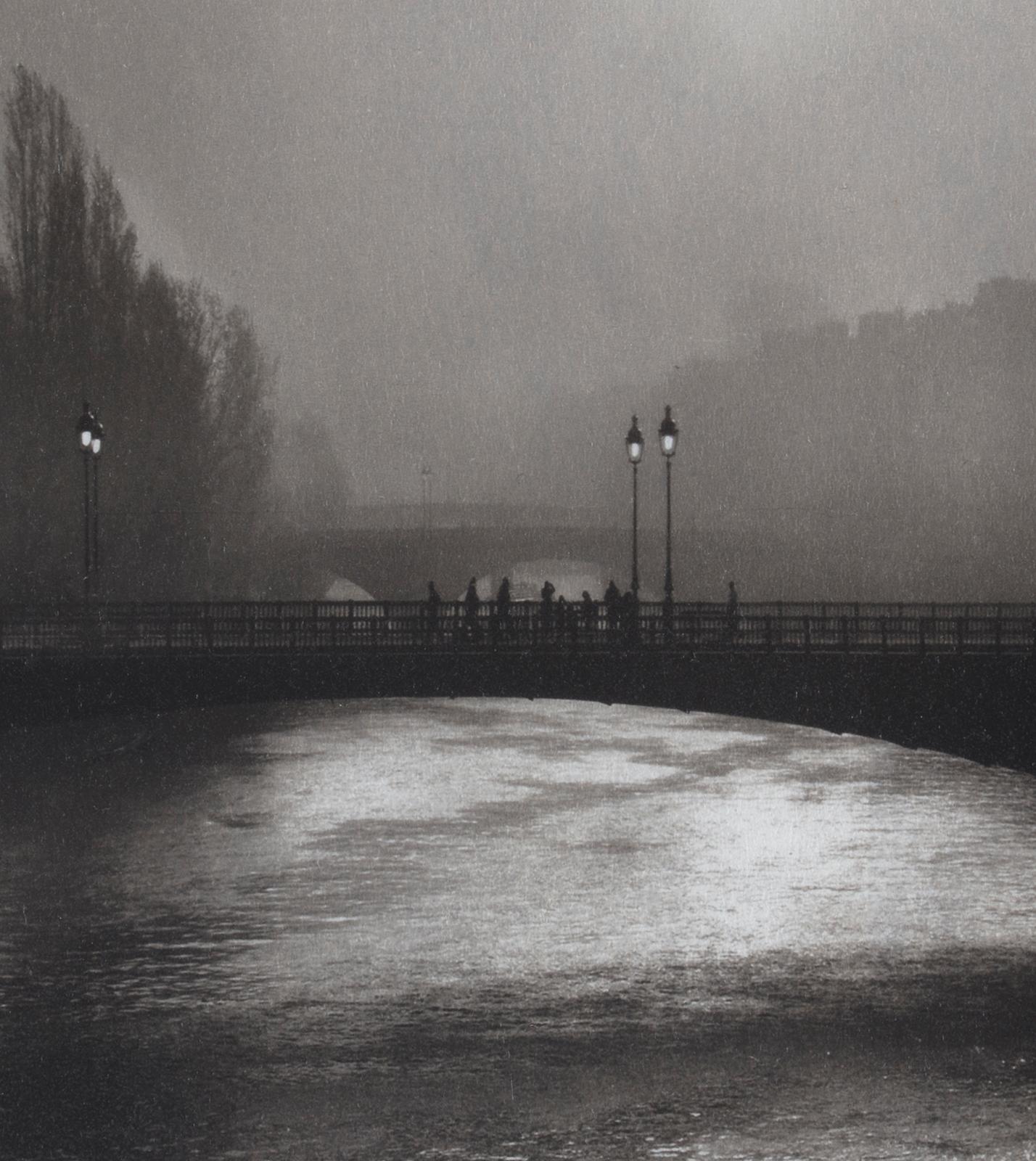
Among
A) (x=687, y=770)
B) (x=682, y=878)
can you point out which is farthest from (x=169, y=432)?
(x=682, y=878)

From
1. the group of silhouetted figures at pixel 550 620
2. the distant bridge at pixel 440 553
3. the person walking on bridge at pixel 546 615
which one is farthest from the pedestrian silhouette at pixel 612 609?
the distant bridge at pixel 440 553

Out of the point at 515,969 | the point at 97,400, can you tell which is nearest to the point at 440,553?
the point at 97,400

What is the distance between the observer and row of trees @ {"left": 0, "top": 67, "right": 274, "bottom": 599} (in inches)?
2221

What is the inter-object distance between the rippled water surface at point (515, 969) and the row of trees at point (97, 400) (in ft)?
92.2

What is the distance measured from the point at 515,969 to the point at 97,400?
48.9 meters

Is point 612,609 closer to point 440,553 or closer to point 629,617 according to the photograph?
point 629,617

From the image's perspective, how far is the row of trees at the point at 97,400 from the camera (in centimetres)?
5641

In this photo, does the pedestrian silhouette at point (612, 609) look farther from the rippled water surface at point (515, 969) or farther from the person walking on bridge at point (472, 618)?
the rippled water surface at point (515, 969)

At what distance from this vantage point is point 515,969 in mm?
14039

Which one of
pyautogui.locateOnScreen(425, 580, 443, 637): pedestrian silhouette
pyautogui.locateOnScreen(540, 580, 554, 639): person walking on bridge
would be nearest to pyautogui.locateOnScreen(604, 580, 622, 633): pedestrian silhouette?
pyautogui.locateOnScreen(540, 580, 554, 639): person walking on bridge

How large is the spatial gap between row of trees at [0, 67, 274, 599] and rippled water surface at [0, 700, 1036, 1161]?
28106 millimetres

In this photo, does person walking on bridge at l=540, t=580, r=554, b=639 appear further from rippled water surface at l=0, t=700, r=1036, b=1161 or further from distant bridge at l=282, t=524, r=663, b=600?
distant bridge at l=282, t=524, r=663, b=600

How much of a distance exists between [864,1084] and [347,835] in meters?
12.8

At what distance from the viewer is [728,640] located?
3734 centimetres
